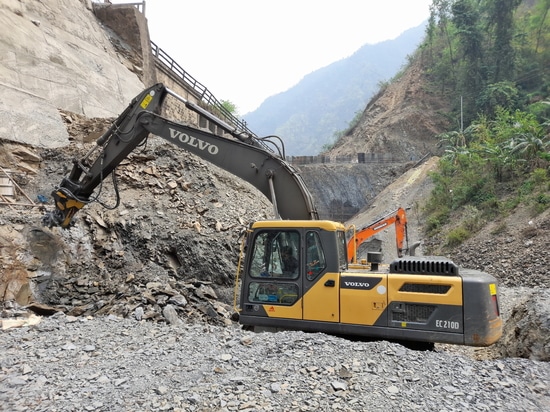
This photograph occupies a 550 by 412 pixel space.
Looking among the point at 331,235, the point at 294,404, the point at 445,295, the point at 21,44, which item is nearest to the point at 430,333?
the point at 445,295

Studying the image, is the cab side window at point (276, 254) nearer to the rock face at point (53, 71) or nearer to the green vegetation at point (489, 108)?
the rock face at point (53, 71)

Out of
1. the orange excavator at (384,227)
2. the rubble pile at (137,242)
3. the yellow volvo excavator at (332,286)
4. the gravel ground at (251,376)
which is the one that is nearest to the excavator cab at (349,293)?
the yellow volvo excavator at (332,286)

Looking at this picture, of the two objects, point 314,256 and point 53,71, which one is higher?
point 53,71

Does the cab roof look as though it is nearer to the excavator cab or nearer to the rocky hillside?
the excavator cab

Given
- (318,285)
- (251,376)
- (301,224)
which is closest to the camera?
(251,376)

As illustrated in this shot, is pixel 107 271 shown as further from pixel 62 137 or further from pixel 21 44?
pixel 21 44

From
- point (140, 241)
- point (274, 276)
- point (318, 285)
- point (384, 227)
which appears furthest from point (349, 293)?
point (140, 241)

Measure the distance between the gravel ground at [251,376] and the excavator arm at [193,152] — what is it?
216 centimetres

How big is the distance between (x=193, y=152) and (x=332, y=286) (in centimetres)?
337

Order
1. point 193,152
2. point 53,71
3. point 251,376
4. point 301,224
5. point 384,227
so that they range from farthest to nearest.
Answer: point 53,71 < point 384,227 < point 193,152 < point 301,224 < point 251,376

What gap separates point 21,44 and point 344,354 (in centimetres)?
1569

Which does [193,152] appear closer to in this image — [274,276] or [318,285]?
[274,276]

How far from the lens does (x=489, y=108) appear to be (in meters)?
30.1

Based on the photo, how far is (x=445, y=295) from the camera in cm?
485
